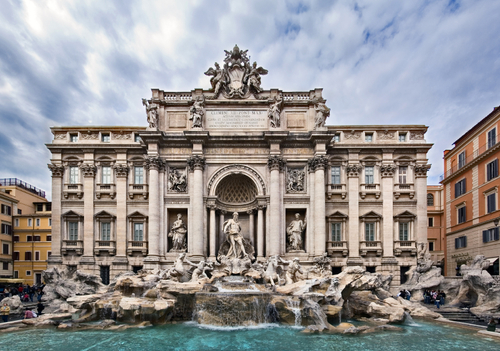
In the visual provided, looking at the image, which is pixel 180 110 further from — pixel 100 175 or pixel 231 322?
pixel 231 322

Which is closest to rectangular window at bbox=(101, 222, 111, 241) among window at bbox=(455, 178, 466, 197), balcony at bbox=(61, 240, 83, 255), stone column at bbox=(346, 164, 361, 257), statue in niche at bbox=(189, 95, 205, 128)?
balcony at bbox=(61, 240, 83, 255)

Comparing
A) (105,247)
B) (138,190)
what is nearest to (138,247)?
(105,247)

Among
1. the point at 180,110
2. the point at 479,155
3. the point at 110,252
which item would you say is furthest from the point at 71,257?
the point at 479,155

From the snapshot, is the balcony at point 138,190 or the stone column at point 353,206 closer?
the stone column at point 353,206

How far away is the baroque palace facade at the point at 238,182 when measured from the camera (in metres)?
27.0

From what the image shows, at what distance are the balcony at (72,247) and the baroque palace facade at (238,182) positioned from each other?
8 centimetres

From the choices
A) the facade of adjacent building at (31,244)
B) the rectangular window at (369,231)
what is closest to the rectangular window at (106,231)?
the facade of adjacent building at (31,244)

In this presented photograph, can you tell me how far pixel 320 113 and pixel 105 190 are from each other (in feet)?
61.0

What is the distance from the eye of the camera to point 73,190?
28438mm

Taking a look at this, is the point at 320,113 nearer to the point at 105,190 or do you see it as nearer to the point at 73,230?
the point at 105,190

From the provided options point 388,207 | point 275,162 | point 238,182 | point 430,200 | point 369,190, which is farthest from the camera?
point 430,200

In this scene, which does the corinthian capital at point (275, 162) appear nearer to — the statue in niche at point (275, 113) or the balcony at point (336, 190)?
the statue in niche at point (275, 113)

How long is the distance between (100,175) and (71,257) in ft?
22.9

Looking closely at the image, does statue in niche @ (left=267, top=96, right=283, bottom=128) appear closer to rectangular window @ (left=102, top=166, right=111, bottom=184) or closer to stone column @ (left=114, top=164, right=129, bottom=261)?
stone column @ (left=114, top=164, right=129, bottom=261)
